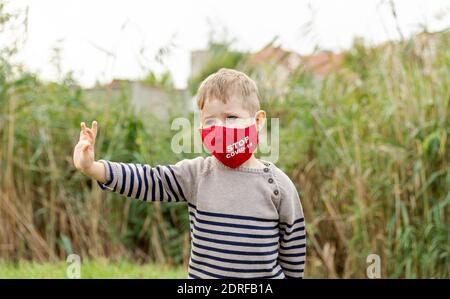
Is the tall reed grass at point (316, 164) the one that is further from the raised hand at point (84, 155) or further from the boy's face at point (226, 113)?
the raised hand at point (84, 155)

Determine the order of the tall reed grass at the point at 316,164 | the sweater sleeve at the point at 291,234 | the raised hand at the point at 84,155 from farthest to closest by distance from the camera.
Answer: the tall reed grass at the point at 316,164 → the sweater sleeve at the point at 291,234 → the raised hand at the point at 84,155

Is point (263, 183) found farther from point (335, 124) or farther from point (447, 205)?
point (335, 124)

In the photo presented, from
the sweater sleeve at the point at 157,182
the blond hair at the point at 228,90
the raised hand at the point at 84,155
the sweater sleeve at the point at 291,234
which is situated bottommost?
the sweater sleeve at the point at 291,234

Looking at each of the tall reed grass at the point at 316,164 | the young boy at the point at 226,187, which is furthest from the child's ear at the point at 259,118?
the tall reed grass at the point at 316,164

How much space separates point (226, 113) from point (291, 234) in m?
0.42

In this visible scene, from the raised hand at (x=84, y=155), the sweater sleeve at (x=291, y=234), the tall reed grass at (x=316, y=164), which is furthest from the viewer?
the tall reed grass at (x=316, y=164)

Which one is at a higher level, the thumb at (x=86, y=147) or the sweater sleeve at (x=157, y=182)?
the thumb at (x=86, y=147)

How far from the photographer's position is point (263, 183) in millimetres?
1972

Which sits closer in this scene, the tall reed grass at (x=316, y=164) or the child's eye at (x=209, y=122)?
the child's eye at (x=209, y=122)

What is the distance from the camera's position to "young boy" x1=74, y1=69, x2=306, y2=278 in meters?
1.90

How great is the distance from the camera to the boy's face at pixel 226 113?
1916 millimetres

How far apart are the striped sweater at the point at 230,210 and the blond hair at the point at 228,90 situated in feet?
0.64

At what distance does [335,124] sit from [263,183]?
2.27 meters

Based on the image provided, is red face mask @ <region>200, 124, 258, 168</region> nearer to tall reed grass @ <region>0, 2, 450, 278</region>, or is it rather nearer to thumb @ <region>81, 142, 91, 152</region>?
thumb @ <region>81, 142, 91, 152</region>
